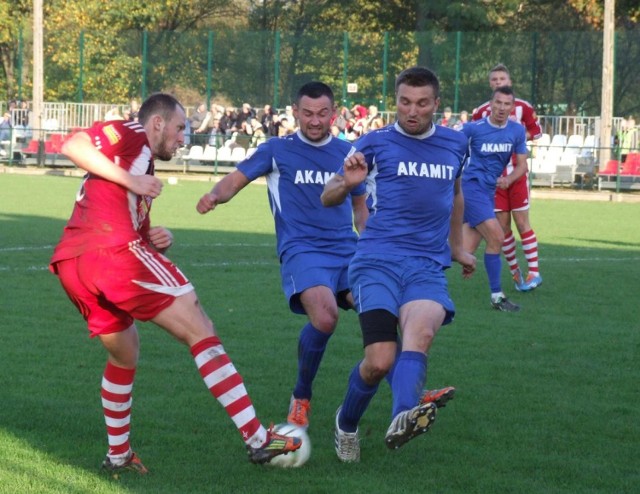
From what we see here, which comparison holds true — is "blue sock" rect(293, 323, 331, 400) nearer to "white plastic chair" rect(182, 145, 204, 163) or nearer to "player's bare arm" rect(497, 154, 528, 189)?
"player's bare arm" rect(497, 154, 528, 189)

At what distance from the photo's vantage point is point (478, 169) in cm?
1194

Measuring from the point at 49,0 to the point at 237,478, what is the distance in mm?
48622

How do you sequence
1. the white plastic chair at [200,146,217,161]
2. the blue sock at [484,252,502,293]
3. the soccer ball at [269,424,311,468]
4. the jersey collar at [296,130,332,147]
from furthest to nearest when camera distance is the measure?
the white plastic chair at [200,146,217,161] < the blue sock at [484,252,502,293] < the jersey collar at [296,130,332,147] < the soccer ball at [269,424,311,468]

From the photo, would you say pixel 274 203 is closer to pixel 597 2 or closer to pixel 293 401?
pixel 293 401

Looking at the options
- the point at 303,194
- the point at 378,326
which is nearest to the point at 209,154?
the point at 303,194

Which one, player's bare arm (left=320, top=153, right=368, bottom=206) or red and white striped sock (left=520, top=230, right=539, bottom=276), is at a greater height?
player's bare arm (left=320, top=153, right=368, bottom=206)

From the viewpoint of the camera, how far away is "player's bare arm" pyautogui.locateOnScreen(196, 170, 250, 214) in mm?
6574

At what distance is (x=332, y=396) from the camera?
293 inches

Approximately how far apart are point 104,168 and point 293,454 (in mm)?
1592

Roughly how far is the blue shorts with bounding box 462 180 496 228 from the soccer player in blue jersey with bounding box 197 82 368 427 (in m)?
4.84

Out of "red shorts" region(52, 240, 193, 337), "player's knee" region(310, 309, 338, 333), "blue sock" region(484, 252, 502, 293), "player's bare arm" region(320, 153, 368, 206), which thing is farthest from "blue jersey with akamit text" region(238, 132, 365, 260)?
"blue sock" region(484, 252, 502, 293)

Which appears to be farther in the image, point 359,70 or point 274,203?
point 359,70

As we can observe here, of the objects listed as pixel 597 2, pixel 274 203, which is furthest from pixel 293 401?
pixel 597 2

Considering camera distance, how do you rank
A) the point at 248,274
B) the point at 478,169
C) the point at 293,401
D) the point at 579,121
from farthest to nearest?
1. the point at 579,121
2. the point at 248,274
3. the point at 478,169
4. the point at 293,401
